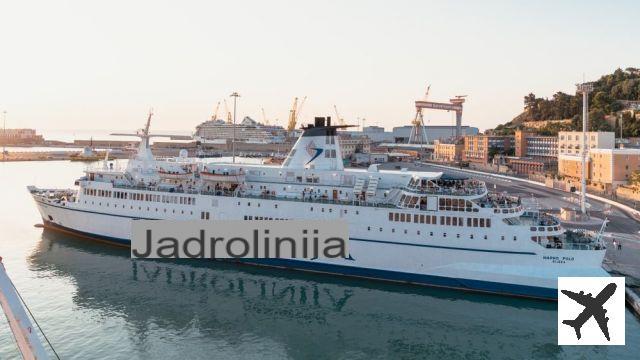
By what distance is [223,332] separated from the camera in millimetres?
21031

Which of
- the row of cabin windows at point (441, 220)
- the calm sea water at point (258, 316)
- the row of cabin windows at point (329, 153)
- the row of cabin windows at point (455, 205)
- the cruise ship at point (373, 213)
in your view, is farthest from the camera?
the row of cabin windows at point (329, 153)

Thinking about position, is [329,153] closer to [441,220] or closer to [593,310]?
[441,220]

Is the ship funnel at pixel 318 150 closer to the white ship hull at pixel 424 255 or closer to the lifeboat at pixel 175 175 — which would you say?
the white ship hull at pixel 424 255

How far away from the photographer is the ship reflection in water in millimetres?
19828

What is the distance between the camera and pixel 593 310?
21141 mm

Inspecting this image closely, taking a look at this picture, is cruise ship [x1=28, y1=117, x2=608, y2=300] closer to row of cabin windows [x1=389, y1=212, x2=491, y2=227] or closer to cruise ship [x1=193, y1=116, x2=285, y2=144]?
row of cabin windows [x1=389, y1=212, x2=491, y2=227]

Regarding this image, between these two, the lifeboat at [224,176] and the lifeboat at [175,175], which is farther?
the lifeboat at [175,175]

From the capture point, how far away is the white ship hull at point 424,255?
81.4ft

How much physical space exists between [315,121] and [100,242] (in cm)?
1741

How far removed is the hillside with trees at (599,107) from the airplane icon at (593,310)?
66393mm

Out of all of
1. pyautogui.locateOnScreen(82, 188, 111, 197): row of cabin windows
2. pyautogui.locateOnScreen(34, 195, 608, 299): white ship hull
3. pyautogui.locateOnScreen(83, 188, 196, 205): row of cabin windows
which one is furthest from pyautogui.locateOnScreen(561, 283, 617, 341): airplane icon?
pyautogui.locateOnScreen(82, 188, 111, 197): row of cabin windows

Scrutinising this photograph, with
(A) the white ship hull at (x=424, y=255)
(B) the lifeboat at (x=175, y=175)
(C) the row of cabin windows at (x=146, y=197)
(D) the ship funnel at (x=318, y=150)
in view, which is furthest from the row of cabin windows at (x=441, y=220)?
(B) the lifeboat at (x=175, y=175)

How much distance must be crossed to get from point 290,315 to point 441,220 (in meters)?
9.28

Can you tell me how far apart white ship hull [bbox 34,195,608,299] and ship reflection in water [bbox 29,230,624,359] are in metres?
0.66
